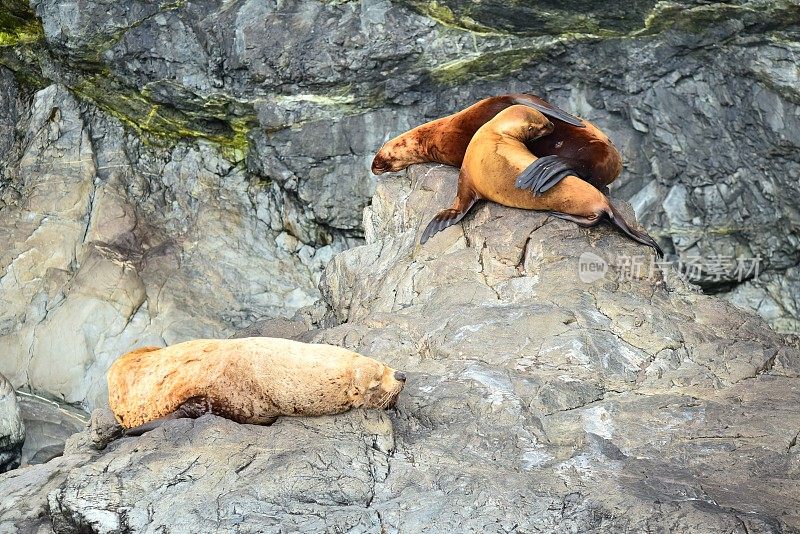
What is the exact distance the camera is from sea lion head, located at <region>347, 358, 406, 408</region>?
5230 mm

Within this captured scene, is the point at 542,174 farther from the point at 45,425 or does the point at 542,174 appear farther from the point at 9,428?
the point at 45,425

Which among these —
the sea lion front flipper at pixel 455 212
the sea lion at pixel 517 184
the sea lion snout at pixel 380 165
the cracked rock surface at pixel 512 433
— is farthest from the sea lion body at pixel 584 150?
the sea lion snout at pixel 380 165

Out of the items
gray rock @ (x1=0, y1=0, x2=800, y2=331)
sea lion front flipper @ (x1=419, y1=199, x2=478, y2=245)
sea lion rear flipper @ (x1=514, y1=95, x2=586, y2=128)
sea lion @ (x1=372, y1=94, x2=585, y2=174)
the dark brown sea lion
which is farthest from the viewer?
gray rock @ (x1=0, y1=0, x2=800, y2=331)

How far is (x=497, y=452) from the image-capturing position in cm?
493

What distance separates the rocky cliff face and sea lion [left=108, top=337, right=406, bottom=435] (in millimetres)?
6040

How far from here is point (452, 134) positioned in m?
8.88

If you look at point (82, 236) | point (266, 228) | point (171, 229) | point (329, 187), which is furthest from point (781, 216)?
point (82, 236)

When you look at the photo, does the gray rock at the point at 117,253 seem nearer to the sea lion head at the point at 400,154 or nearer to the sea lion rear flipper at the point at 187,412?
the sea lion head at the point at 400,154

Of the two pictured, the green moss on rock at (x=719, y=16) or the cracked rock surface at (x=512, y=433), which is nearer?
the cracked rock surface at (x=512, y=433)

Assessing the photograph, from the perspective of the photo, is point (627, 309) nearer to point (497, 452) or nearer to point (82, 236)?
point (497, 452)

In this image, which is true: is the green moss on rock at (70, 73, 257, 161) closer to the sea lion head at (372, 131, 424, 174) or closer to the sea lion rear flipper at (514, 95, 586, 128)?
the sea lion head at (372, 131, 424, 174)

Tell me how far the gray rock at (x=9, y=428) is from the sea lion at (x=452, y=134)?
4.16 metres

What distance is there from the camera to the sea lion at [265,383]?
16.9 feet

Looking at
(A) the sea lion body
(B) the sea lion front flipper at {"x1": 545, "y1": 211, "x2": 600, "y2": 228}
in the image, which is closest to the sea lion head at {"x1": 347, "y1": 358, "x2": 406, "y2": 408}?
(B) the sea lion front flipper at {"x1": 545, "y1": 211, "x2": 600, "y2": 228}
